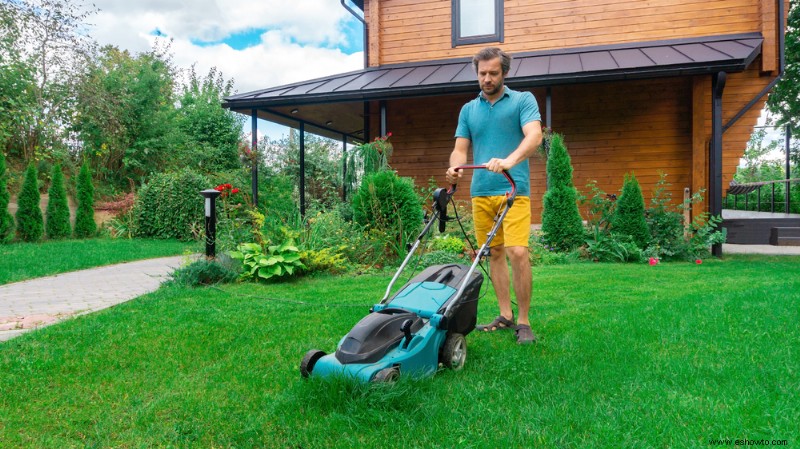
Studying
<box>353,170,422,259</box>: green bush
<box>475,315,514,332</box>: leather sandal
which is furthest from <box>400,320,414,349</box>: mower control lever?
<box>353,170,422,259</box>: green bush

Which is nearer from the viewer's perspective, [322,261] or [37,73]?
[322,261]

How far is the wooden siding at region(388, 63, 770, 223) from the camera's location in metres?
9.30

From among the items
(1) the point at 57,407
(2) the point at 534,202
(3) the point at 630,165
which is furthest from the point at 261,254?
(3) the point at 630,165

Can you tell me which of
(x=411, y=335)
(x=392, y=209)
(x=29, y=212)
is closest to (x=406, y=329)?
(x=411, y=335)

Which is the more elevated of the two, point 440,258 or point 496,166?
point 496,166

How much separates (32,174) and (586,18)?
11123 millimetres

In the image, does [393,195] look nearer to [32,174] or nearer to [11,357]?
[11,357]

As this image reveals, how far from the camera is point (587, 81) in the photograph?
8.33 meters

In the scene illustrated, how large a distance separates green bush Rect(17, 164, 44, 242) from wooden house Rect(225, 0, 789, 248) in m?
4.50

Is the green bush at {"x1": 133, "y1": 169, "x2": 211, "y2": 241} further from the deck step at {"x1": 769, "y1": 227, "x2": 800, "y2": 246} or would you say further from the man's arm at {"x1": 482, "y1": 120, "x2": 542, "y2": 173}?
the deck step at {"x1": 769, "y1": 227, "x2": 800, "y2": 246}

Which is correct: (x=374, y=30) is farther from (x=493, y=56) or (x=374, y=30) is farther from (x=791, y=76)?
(x=791, y=76)

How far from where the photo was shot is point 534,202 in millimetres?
10562

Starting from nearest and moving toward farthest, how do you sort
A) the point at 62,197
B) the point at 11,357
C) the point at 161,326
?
1. the point at 11,357
2. the point at 161,326
3. the point at 62,197

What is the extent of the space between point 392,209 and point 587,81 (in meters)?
3.72
